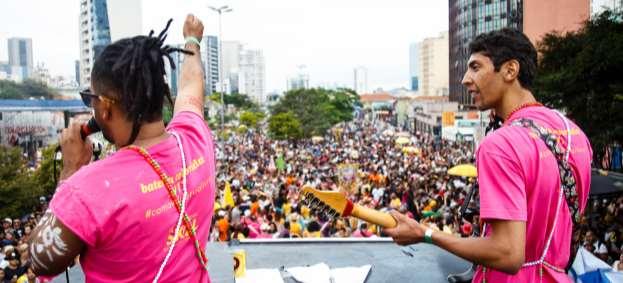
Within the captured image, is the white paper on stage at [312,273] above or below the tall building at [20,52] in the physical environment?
below

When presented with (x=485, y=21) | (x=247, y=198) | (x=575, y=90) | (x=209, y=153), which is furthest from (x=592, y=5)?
(x=485, y=21)

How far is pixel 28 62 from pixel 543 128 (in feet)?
473

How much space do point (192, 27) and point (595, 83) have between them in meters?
15.6

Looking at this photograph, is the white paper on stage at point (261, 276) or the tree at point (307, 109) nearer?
the white paper on stage at point (261, 276)

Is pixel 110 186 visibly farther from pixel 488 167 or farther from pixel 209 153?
pixel 488 167

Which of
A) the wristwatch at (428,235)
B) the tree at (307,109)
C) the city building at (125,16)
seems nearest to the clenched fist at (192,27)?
the wristwatch at (428,235)

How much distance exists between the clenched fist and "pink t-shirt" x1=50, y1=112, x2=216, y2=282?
662mm

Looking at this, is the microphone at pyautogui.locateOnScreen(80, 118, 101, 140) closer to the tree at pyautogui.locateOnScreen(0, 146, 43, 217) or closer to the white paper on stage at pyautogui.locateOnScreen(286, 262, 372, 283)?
the white paper on stage at pyautogui.locateOnScreen(286, 262, 372, 283)

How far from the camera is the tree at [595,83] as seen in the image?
1409cm

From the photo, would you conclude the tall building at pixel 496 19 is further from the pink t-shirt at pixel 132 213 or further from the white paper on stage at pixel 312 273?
the pink t-shirt at pixel 132 213

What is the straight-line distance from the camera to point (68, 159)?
76.7 inches

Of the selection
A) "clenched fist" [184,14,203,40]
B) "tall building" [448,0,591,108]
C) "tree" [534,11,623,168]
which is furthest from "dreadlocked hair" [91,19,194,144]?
"tall building" [448,0,591,108]

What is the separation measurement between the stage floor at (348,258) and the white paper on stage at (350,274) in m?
0.06

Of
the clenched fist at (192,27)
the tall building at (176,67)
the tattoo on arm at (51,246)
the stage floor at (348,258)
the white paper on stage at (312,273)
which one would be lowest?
the stage floor at (348,258)
